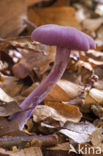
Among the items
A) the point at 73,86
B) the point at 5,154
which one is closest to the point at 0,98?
the point at 5,154

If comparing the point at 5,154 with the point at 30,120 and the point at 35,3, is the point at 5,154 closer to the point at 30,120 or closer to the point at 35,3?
the point at 30,120

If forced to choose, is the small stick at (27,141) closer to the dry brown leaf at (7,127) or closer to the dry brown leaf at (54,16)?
the dry brown leaf at (7,127)

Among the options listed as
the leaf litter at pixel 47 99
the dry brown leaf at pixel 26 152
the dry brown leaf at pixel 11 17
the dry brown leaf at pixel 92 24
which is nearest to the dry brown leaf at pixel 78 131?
the leaf litter at pixel 47 99

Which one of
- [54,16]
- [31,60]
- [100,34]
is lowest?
[100,34]

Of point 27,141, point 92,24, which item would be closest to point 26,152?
point 27,141

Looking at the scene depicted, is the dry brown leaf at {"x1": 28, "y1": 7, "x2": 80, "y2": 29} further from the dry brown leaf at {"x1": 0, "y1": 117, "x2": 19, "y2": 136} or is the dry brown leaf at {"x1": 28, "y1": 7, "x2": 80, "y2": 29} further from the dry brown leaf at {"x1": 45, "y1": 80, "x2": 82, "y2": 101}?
the dry brown leaf at {"x1": 0, "y1": 117, "x2": 19, "y2": 136}

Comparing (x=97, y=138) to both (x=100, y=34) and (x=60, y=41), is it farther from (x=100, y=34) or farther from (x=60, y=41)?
(x=100, y=34)
